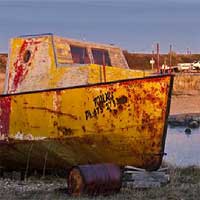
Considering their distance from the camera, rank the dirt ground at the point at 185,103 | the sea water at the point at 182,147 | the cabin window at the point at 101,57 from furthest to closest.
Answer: the dirt ground at the point at 185,103 → the sea water at the point at 182,147 → the cabin window at the point at 101,57

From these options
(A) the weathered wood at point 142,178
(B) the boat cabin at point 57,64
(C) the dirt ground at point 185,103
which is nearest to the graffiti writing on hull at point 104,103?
(B) the boat cabin at point 57,64

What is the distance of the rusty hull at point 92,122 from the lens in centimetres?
1405

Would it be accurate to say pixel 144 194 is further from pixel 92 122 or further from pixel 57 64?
pixel 57 64

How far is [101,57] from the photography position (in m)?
16.2

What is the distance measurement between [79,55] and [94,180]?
4.21 m

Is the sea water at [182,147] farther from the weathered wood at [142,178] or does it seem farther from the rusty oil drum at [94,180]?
the rusty oil drum at [94,180]

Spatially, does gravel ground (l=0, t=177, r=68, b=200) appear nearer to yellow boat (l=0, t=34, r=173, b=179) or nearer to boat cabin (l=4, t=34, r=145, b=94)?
yellow boat (l=0, t=34, r=173, b=179)

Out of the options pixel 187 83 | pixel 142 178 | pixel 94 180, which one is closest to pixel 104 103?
pixel 142 178

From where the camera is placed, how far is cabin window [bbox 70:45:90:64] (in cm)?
1566

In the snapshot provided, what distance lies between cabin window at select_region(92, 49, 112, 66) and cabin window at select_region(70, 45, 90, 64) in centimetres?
22

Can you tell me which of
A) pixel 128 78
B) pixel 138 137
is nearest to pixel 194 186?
pixel 138 137

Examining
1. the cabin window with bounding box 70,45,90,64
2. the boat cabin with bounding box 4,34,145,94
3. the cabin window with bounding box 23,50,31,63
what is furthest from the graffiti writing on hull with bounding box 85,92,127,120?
the cabin window with bounding box 23,50,31,63

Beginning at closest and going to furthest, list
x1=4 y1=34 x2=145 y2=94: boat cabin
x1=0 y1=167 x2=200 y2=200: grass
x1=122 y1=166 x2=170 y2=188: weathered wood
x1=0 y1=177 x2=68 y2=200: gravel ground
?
x1=0 y1=167 x2=200 y2=200: grass → x1=0 y1=177 x2=68 y2=200: gravel ground → x1=122 y1=166 x2=170 y2=188: weathered wood → x1=4 y1=34 x2=145 y2=94: boat cabin

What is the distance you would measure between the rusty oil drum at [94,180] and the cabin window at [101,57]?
4.00 meters
